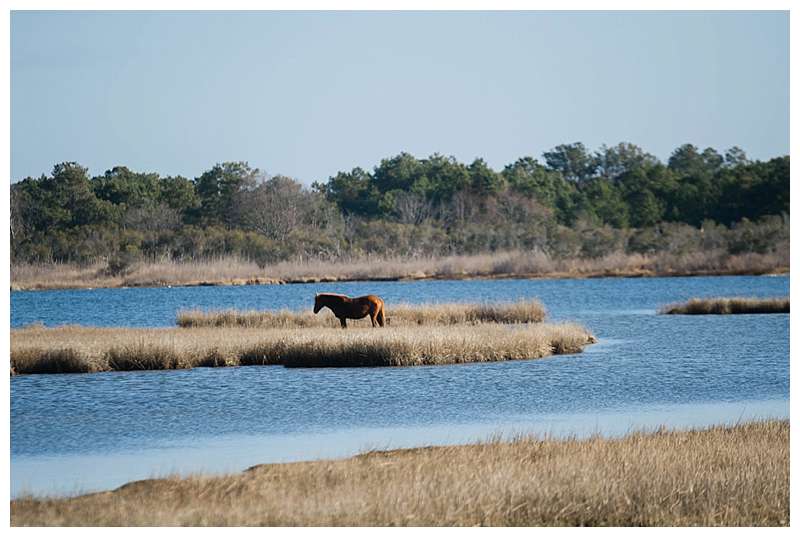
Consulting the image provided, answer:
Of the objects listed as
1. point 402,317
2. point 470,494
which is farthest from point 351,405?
point 402,317

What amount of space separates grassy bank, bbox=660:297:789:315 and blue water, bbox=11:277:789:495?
29.6ft

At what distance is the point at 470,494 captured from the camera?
1145 cm

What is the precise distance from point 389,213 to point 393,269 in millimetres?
14232

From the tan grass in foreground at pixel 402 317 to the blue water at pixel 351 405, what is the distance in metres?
2.91

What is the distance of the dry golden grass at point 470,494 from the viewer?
1076 centimetres

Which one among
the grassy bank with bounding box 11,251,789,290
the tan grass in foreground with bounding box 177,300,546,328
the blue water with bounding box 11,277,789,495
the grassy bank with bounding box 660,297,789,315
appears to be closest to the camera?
the blue water with bounding box 11,277,789,495

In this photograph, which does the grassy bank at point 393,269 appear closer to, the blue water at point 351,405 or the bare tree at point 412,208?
the bare tree at point 412,208

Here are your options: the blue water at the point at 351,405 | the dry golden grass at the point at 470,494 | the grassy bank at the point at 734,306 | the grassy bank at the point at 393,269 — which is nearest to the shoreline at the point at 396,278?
the grassy bank at the point at 393,269

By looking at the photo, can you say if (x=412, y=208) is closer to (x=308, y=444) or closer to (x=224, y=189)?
(x=224, y=189)

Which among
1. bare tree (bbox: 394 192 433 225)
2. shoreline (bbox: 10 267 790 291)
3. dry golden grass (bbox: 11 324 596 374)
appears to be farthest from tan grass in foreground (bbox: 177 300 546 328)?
bare tree (bbox: 394 192 433 225)

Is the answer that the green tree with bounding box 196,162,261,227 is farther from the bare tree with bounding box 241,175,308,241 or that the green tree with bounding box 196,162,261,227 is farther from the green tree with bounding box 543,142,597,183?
the green tree with bounding box 543,142,597,183

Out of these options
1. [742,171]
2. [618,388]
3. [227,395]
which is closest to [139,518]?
[227,395]

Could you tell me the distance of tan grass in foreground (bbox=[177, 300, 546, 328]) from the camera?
31125mm

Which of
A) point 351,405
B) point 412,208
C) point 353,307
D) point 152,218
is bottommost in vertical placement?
point 351,405
